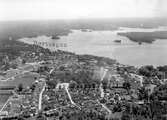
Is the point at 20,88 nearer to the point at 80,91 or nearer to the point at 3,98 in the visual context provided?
the point at 3,98

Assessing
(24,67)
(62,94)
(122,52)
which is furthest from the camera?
(122,52)

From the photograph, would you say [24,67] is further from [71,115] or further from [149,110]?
[149,110]

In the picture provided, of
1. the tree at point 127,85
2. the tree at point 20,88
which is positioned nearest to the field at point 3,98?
the tree at point 20,88

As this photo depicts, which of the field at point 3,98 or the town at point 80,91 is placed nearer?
the town at point 80,91

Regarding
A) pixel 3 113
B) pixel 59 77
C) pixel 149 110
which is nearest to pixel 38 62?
pixel 59 77

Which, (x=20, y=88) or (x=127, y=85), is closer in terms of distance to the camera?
(x=20, y=88)

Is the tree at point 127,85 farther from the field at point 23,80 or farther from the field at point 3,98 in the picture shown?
the field at point 3,98

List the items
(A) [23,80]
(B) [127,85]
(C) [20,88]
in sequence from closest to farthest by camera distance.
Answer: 1. (C) [20,88]
2. (B) [127,85]
3. (A) [23,80]

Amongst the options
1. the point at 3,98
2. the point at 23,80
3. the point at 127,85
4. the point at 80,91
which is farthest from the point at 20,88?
the point at 127,85
